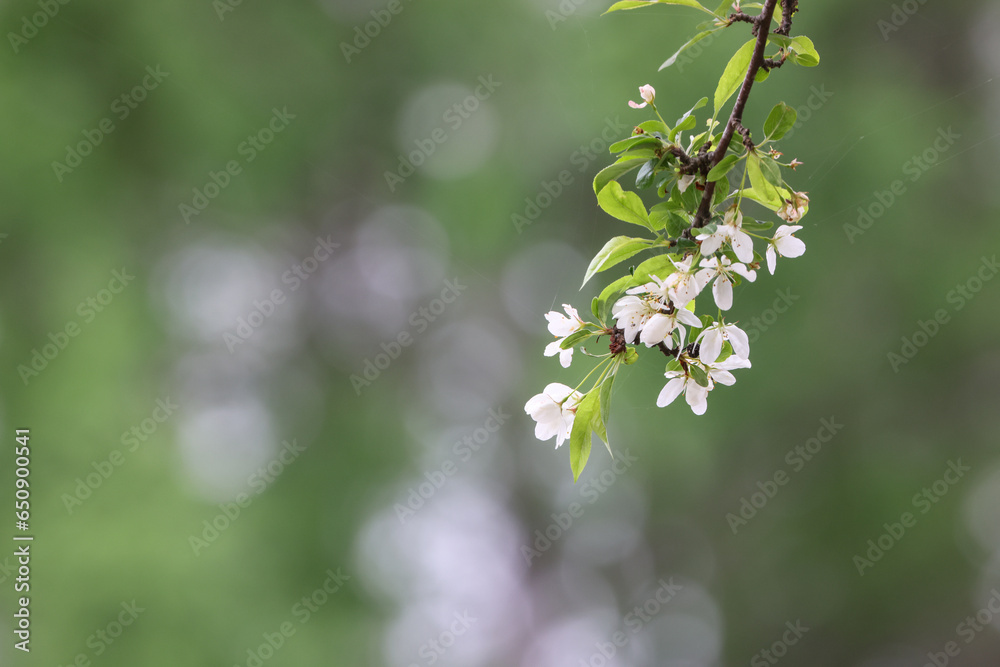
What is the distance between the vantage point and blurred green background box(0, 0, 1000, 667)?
2.67m

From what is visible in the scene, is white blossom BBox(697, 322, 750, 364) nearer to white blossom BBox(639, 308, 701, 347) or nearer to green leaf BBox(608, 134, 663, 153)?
white blossom BBox(639, 308, 701, 347)

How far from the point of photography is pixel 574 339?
708 millimetres

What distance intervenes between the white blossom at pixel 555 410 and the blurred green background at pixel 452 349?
1.97 m

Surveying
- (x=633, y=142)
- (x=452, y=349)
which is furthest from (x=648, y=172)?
(x=452, y=349)

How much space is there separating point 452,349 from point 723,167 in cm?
269

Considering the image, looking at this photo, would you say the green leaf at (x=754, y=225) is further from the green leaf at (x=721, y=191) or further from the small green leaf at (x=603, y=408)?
the small green leaf at (x=603, y=408)

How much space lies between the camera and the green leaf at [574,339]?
0.70 metres

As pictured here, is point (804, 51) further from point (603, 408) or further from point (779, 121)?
point (603, 408)

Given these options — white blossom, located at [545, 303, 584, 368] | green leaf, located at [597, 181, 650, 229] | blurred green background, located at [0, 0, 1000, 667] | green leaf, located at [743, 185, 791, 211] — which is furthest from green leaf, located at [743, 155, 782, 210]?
blurred green background, located at [0, 0, 1000, 667]

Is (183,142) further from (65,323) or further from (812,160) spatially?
(812,160)

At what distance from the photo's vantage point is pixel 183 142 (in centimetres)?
303

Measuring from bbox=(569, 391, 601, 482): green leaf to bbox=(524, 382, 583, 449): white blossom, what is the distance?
2cm

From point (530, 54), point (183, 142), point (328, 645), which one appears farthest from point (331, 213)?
point (328, 645)

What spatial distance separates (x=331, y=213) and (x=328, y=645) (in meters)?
→ 1.86
